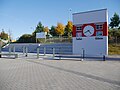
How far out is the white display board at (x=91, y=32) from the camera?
28.9m

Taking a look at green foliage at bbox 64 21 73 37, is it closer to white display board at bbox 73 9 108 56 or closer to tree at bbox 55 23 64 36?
tree at bbox 55 23 64 36

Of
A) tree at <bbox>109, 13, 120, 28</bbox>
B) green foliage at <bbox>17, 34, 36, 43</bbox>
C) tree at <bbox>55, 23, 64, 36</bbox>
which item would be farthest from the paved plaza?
tree at <bbox>55, 23, 64, 36</bbox>

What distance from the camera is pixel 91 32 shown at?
30.3m

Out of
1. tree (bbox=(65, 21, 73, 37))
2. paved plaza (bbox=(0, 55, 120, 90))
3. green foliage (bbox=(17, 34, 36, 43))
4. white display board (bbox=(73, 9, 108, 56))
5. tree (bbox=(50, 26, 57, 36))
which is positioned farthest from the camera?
tree (bbox=(50, 26, 57, 36))

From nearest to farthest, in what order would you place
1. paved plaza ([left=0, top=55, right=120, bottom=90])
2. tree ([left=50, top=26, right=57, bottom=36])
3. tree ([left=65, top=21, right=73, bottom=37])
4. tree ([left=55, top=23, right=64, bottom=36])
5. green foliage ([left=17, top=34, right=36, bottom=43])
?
paved plaza ([left=0, top=55, right=120, bottom=90]) < green foliage ([left=17, top=34, right=36, bottom=43]) < tree ([left=65, top=21, right=73, bottom=37]) < tree ([left=55, top=23, right=64, bottom=36]) < tree ([left=50, top=26, right=57, bottom=36])

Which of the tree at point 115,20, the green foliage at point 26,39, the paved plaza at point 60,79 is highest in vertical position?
the tree at point 115,20

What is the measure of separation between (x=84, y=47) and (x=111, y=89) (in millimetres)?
24011

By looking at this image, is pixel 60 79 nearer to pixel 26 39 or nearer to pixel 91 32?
pixel 91 32

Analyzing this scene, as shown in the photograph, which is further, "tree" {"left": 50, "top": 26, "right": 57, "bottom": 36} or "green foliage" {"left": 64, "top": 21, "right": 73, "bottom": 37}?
"tree" {"left": 50, "top": 26, "right": 57, "bottom": 36}

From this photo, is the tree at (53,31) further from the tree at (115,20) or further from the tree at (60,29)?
the tree at (115,20)

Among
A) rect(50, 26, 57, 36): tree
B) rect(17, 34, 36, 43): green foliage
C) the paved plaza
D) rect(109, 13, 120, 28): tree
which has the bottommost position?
the paved plaza

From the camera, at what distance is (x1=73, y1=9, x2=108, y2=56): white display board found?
28906mm

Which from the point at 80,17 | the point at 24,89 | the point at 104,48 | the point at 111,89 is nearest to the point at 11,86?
the point at 24,89

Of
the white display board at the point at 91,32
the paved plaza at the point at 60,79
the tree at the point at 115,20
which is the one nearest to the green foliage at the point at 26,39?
the tree at the point at 115,20
